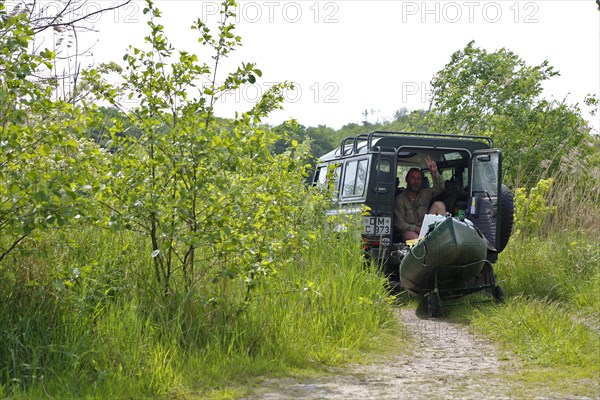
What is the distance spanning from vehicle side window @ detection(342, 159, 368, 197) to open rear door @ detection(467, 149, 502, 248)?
4.74 ft

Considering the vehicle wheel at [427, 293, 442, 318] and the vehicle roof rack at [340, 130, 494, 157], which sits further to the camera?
the vehicle roof rack at [340, 130, 494, 157]

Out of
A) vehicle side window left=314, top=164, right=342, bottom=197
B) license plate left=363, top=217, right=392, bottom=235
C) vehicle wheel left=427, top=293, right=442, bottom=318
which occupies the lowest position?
vehicle wheel left=427, top=293, right=442, bottom=318

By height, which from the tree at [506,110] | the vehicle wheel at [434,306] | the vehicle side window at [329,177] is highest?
the tree at [506,110]

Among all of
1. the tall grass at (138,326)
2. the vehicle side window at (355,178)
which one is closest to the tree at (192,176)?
the tall grass at (138,326)

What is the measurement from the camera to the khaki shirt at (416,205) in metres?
11.4

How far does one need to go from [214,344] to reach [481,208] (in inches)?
215

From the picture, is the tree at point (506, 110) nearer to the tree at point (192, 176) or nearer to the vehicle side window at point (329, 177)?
the vehicle side window at point (329, 177)

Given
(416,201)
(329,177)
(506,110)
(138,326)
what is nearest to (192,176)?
(138,326)

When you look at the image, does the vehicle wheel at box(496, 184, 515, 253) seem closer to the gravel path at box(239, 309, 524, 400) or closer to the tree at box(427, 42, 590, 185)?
the gravel path at box(239, 309, 524, 400)

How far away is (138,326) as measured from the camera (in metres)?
6.20

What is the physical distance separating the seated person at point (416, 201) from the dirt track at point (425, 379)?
11.7ft

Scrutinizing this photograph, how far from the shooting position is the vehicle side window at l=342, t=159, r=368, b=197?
11219mm

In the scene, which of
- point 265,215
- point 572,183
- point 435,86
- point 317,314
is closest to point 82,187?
point 265,215

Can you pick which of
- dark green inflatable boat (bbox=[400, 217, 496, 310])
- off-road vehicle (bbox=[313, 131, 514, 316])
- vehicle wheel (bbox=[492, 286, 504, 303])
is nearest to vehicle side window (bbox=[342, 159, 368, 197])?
off-road vehicle (bbox=[313, 131, 514, 316])
